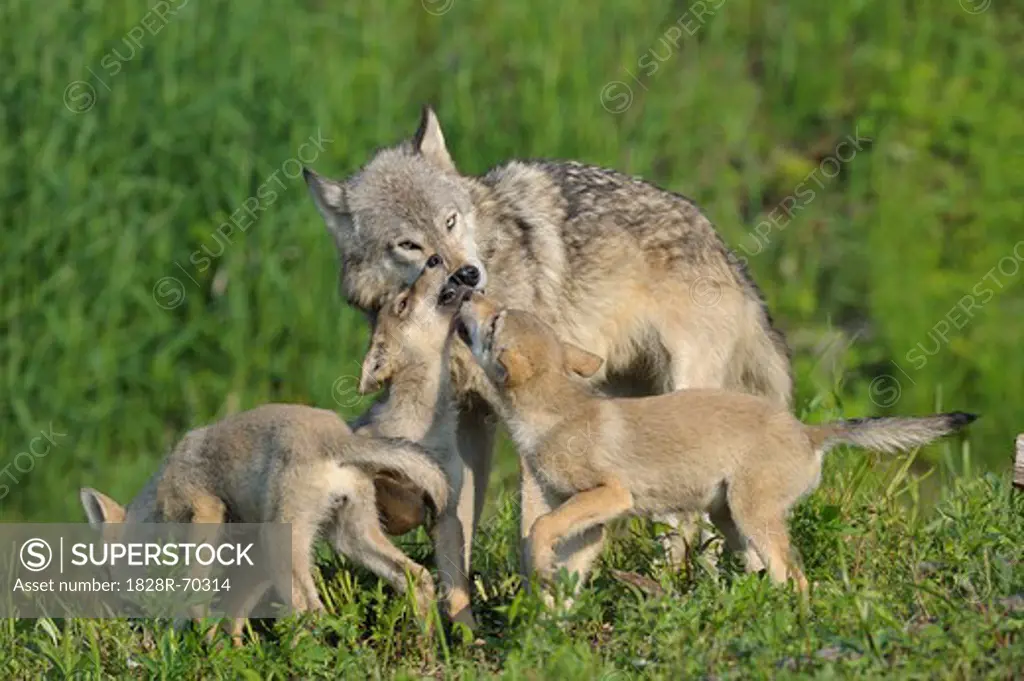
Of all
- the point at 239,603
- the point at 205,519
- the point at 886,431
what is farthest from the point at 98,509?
the point at 886,431

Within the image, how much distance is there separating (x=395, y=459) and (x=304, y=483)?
1.14 ft

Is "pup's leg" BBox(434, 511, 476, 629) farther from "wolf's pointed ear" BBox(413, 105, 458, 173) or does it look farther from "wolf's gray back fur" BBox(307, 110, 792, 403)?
"wolf's pointed ear" BBox(413, 105, 458, 173)

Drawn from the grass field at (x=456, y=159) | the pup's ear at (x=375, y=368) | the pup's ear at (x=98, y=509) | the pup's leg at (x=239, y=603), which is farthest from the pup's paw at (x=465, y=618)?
the grass field at (x=456, y=159)

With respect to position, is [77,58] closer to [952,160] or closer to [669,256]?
[669,256]

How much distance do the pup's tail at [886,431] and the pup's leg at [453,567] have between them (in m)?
1.43

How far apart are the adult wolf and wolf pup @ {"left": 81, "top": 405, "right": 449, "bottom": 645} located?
1362 millimetres

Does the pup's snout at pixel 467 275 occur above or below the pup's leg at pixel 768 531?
above

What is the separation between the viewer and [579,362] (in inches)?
277

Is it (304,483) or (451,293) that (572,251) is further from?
(304,483)

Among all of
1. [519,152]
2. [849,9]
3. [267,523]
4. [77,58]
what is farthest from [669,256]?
[849,9]

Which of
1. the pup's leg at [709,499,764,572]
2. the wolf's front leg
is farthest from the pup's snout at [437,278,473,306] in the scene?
the pup's leg at [709,499,764,572]

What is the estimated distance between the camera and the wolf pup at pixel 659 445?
6.53 metres

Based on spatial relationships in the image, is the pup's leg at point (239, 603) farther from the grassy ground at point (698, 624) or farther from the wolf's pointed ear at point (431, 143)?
the wolf's pointed ear at point (431, 143)

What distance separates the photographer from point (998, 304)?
12898mm
